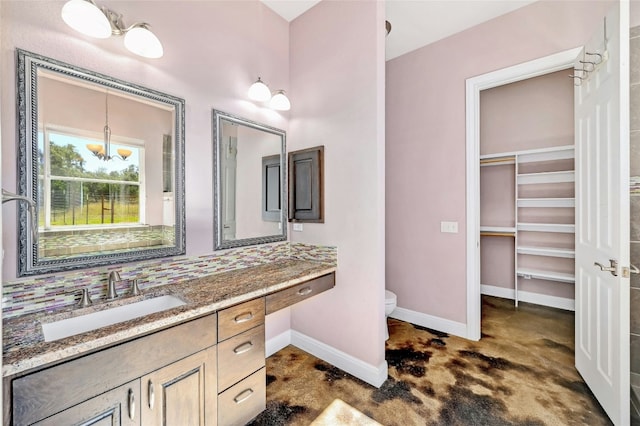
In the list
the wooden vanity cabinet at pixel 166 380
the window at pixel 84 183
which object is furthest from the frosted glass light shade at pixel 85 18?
the wooden vanity cabinet at pixel 166 380

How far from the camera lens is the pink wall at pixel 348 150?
192 cm

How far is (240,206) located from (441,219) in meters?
1.89

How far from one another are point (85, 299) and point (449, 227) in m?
2.71

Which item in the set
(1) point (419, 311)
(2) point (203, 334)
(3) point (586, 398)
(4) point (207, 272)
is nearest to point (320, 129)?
(4) point (207, 272)

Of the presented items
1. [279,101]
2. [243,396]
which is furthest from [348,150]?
[243,396]

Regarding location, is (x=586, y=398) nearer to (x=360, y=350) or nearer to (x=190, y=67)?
(x=360, y=350)

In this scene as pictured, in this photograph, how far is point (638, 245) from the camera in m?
1.71

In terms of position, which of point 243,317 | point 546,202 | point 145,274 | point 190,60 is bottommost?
point 243,317

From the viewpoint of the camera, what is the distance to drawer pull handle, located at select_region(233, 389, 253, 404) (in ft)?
4.75

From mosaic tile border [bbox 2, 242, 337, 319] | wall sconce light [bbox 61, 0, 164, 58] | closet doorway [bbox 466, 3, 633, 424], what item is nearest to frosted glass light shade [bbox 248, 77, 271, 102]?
wall sconce light [bbox 61, 0, 164, 58]

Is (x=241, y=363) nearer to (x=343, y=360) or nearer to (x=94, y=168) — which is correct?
(x=343, y=360)

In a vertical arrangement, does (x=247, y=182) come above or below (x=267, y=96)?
below

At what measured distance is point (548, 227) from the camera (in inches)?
124

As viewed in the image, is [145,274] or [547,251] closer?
[145,274]
